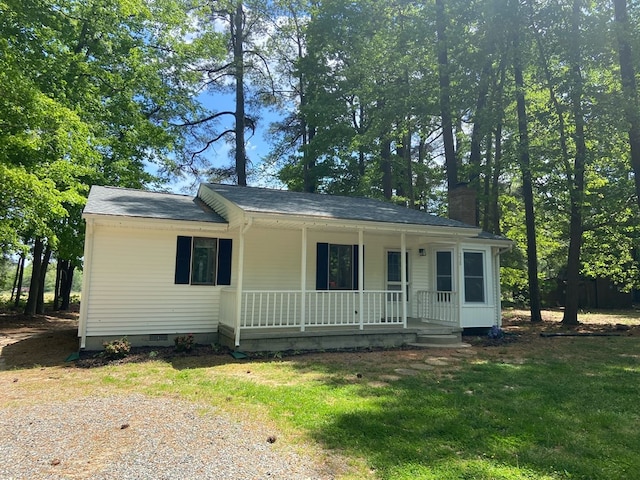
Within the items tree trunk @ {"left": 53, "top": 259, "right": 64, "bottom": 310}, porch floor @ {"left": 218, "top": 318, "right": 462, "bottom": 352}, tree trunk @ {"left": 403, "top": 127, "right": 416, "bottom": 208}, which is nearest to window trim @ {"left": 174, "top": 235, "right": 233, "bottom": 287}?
porch floor @ {"left": 218, "top": 318, "right": 462, "bottom": 352}

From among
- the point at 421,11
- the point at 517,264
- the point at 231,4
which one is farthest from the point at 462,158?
the point at 231,4

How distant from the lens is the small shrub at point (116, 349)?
788cm

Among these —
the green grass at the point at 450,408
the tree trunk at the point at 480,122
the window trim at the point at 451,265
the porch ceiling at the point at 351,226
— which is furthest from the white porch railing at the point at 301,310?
the tree trunk at the point at 480,122

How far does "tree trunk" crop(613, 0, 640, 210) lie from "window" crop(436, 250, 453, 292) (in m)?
5.77

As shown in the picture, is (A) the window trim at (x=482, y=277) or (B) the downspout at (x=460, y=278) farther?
(A) the window trim at (x=482, y=277)

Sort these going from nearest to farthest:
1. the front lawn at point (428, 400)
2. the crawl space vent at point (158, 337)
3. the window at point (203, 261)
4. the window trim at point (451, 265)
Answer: the front lawn at point (428, 400) → the crawl space vent at point (158, 337) → the window at point (203, 261) → the window trim at point (451, 265)

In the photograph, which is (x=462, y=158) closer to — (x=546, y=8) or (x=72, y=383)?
(x=546, y=8)

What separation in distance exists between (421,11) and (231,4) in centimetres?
1152

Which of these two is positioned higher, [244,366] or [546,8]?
[546,8]

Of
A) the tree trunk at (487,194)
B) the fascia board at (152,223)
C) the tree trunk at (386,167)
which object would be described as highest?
the tree trunk at (386,167)

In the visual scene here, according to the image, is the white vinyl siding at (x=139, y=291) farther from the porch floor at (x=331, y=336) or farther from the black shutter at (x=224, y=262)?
the porch floor at (x=331, y=336)

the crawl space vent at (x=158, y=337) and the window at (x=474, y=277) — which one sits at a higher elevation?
the window at (x=474, y=277)

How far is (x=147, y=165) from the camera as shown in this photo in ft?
61.0

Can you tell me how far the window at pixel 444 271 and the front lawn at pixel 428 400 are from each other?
2.49m
